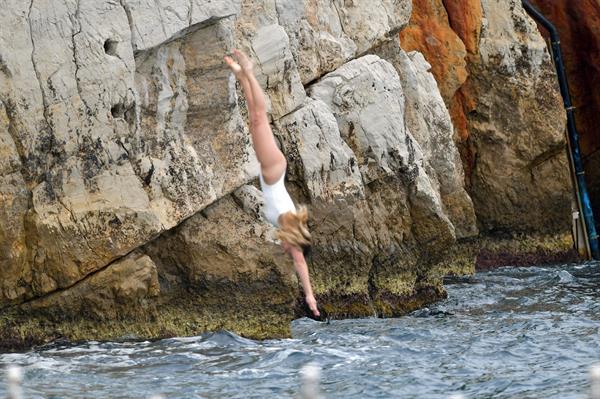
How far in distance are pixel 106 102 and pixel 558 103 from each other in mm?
11237

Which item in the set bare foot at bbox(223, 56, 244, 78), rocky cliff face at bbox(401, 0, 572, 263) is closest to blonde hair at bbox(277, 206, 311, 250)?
bare foot at bbox(223, 56, 244, 78)

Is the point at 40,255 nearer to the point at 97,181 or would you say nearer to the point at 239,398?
the point at 97,181

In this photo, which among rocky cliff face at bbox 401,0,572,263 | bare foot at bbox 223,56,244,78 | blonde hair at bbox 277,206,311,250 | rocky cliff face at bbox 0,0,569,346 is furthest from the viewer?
rocky cliff face at bbox 401,0,572,263

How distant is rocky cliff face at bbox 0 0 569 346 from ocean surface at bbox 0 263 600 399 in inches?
22.2

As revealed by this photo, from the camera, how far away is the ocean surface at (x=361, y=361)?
14.2m

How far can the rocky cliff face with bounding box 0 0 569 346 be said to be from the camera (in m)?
16.1

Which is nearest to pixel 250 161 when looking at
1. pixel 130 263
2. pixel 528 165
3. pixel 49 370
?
pixel 130 263

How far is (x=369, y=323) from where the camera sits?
60.7 feet

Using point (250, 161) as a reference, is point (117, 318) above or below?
below

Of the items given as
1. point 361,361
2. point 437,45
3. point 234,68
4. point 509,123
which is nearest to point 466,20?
point 437,45

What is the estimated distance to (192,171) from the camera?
56.2ft

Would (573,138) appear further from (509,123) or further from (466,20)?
(466,20)

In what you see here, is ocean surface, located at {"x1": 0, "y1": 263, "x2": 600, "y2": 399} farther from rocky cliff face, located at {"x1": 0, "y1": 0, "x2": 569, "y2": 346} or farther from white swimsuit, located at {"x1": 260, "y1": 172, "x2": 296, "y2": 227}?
white swimsuit, located at {"x1": 260, "y1": 172, "x2": 296, "y2": 227}

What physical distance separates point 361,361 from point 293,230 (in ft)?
13.3
